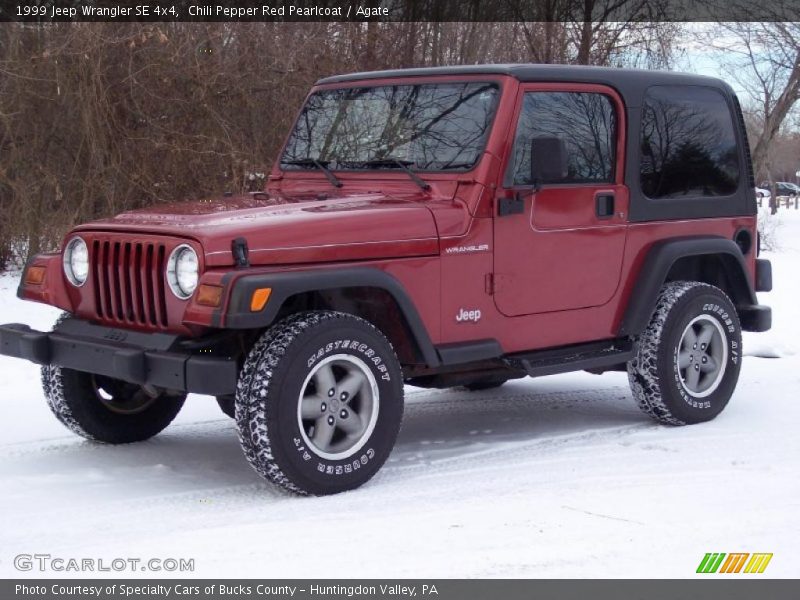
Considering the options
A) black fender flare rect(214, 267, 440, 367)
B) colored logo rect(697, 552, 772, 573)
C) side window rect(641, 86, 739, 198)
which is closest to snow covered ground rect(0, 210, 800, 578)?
colored logo rect(697, 552, 772, 573)

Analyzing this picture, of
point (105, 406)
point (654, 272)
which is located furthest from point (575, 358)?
point (105, 406)

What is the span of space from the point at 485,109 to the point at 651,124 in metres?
1.26

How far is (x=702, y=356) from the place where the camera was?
268 inches

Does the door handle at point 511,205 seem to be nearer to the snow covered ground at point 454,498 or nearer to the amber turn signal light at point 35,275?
the snow covered ground at point 454,498

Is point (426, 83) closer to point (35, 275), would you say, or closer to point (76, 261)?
point (76, 261)

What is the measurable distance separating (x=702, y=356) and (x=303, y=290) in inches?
114

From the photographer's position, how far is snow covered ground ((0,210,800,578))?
14.0 ft

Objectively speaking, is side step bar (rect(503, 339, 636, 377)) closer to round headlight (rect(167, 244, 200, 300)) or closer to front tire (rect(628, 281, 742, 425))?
front tire (rect(628, 281, 742, 425))

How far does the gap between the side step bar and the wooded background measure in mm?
6612

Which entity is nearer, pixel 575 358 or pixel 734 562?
pixel 734 562

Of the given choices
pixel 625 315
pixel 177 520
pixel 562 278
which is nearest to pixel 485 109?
pixel 562 278

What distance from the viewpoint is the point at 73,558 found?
14.0 ft

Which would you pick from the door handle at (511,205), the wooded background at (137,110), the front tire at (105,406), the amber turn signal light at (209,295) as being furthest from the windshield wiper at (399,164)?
the wooded background at (137,110)

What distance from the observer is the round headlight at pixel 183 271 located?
4973mm
